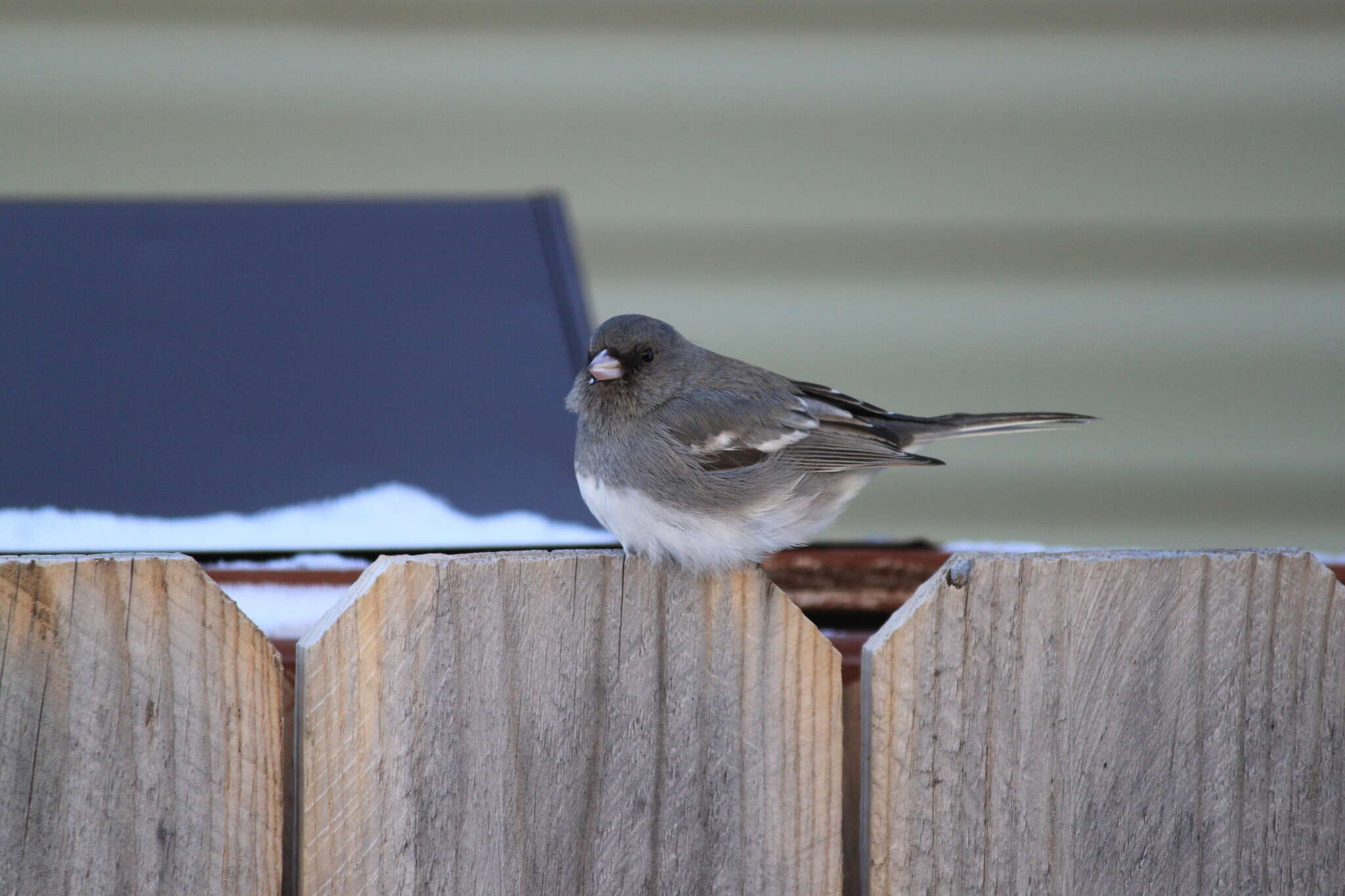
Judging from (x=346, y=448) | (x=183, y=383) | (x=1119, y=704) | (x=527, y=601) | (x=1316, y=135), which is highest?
(x=1316, y=135)

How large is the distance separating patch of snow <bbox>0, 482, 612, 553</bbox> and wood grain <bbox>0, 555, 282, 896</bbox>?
11.6 inches

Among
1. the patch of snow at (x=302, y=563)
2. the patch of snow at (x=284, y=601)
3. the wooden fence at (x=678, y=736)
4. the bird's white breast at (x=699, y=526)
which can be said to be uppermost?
the bird's white breast at (x=699, y=526)

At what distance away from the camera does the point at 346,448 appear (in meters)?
1.78

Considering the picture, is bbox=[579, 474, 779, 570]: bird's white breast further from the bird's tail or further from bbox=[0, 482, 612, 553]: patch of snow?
the bird's tail

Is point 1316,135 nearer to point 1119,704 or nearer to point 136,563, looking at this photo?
point 1119,704

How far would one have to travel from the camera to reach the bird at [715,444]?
1.58 m

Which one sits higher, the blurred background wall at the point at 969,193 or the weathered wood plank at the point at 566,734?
the blurred background wall at the point at 969,193

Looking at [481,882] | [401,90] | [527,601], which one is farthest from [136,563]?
[401,90]

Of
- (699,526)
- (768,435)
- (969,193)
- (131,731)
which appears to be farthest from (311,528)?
(969,193)

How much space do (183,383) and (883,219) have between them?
2.30 m

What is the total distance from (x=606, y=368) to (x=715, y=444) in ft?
0.76

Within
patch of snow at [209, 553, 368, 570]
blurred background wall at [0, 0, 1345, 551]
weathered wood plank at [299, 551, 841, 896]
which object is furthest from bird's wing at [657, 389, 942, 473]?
blurred background wall at [0, 0, 1345, 551]

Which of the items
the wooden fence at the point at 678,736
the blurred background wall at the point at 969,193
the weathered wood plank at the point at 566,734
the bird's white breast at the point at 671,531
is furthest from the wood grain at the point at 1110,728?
the blurred background wall at the point at 969,193

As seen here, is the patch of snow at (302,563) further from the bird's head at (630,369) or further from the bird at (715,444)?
the bird's head at (630,369)
